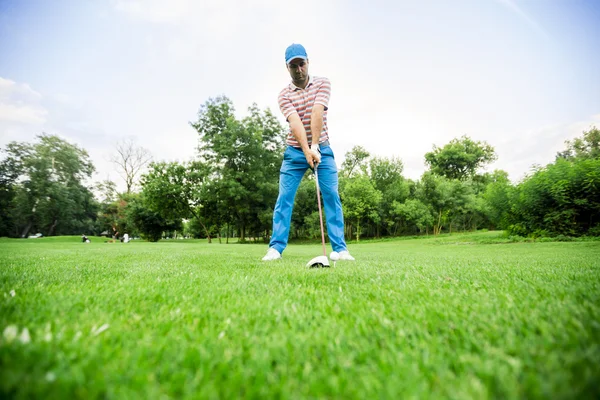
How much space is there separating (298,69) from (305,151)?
1409mm

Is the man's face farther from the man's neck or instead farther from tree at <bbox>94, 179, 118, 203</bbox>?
tree at <bbox>94, 179, 118, 203</bbox>

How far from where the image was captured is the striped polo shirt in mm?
4422

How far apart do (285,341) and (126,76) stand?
3590cm

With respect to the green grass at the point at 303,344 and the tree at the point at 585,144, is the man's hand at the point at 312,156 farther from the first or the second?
the tree at the point at 585,144

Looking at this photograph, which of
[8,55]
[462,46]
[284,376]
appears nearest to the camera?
[284,376]

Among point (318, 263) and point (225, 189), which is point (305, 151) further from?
point (225, 189)

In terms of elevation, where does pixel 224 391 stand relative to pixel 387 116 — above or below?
below

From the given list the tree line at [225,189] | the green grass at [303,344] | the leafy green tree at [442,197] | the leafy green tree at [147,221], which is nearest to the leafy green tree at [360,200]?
the tree line at [225,189]

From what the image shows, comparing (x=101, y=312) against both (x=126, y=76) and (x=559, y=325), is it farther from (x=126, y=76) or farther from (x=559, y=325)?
(x=126, y=76)

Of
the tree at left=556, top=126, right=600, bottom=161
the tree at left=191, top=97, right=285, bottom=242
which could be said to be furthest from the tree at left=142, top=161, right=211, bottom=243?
the tree at left=556, top=126, right=600, bottom=161

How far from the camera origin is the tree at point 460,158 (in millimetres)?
50312

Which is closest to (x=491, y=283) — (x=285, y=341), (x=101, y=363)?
(x=285, y=341)

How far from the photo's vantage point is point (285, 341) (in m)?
1.02

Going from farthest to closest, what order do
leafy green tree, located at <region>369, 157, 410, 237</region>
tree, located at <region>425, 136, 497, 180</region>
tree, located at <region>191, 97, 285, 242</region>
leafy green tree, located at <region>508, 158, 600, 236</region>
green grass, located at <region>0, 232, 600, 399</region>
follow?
tree, located at <region>425, 136, 497, 180</region> < leafy green tree, located at <region>369, 157, 410, 237</region> < tree, located at <region>191, 97, 285, 242</region> < leafy green tree, located at <region>508, 158, 600, 236</region> < green grass, located at <region>0, 232, 600, 399</region>
